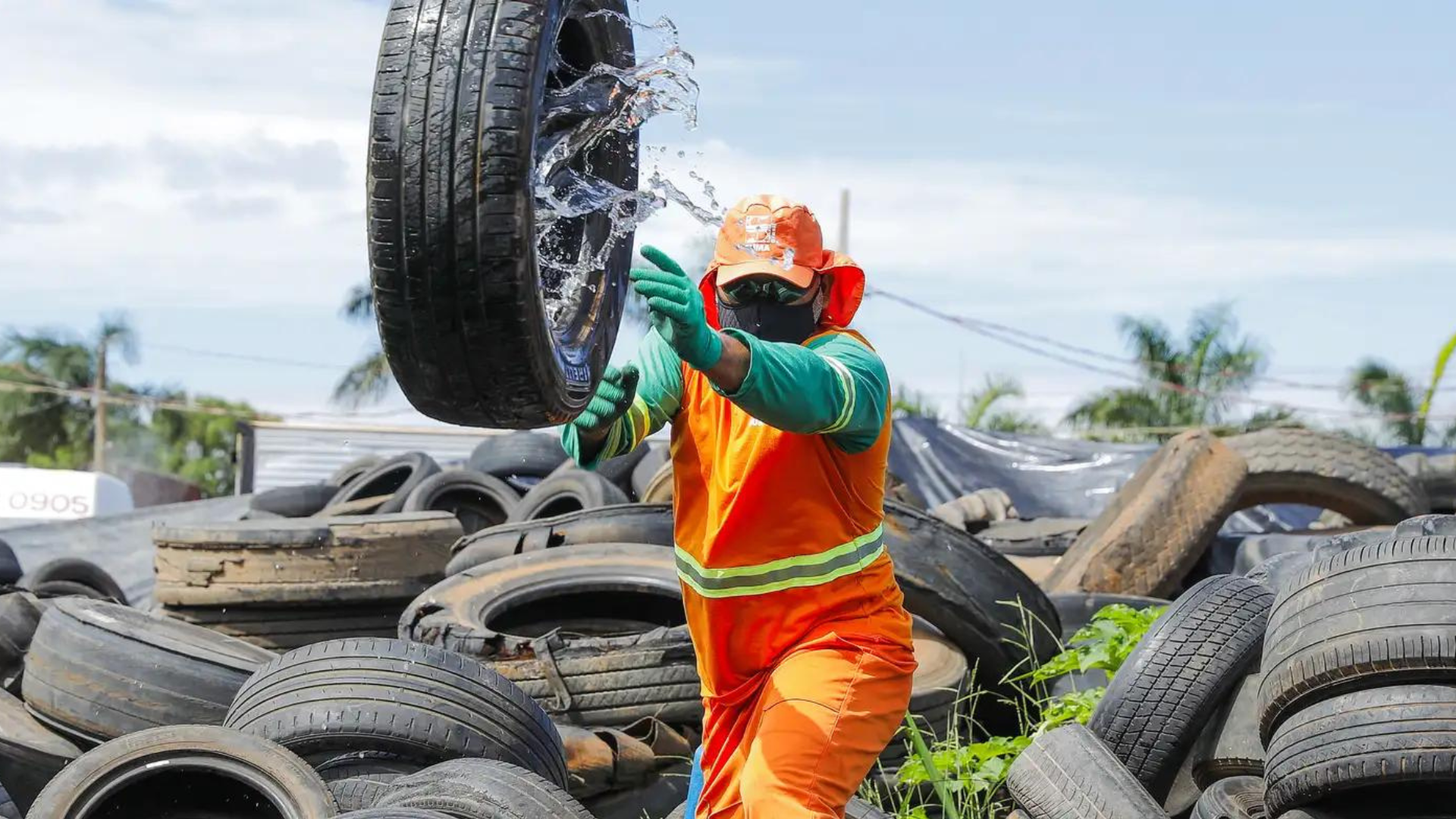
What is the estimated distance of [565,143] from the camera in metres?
3.55

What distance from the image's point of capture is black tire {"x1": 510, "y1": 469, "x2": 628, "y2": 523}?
8828mm

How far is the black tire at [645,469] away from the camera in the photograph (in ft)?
31.5

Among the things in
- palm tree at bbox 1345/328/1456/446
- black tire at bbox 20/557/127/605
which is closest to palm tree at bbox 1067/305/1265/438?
palm tree at bbox 1345/328/1456/446

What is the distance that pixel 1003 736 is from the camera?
6.21 m

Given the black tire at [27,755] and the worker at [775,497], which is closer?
the worker at [775,497]

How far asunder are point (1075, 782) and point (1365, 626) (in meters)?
0.94

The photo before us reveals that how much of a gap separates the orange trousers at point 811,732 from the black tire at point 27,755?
306 cm

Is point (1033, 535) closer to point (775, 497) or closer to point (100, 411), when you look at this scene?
point (775, 497)

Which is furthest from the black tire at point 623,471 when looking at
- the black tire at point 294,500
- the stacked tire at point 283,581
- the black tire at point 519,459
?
the stacked tire at point 283,581

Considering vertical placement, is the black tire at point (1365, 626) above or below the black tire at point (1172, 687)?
above

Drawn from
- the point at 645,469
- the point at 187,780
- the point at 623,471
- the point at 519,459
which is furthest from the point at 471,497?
the point at 187,780

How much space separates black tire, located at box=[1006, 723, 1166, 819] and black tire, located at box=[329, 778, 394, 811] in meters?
1.88

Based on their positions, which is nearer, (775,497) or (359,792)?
(775,497)

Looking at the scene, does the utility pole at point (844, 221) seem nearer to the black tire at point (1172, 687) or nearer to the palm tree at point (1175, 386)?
the palm tree at point (1175, 386)
